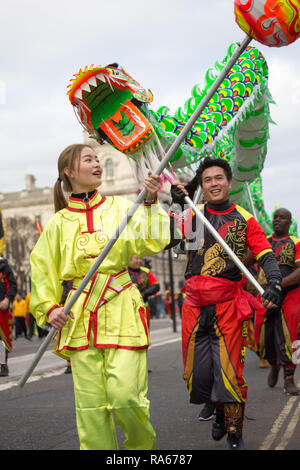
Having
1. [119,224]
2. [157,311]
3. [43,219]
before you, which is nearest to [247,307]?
[119,224]

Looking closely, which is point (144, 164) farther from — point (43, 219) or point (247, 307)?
point (43, 219)

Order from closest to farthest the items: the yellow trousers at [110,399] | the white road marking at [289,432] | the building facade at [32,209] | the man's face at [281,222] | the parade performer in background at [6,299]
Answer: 1. the yellow trousers at [110,399]
2. the white road marking at [289,432]
3. the man's face at [281,222]
4. the parade performer in background at [6,299]
5. the building facade at [32,209]

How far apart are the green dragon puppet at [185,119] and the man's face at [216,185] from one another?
0.69 meters

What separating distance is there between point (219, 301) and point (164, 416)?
5.73ft

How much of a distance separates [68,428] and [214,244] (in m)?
2.06

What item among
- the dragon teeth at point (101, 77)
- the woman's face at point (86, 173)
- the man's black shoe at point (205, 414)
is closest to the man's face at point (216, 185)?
the dragon teeth at point (101, 77)

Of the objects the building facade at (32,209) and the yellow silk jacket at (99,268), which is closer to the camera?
Result: the yellow silk jacket at (99,268)

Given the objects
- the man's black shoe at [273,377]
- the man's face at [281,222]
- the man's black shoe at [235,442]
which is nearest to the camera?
the man's black shoe at [235,442]

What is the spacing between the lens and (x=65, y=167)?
13.2ft

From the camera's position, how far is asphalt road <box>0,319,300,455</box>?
472cm

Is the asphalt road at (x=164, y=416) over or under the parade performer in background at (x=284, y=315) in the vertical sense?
under

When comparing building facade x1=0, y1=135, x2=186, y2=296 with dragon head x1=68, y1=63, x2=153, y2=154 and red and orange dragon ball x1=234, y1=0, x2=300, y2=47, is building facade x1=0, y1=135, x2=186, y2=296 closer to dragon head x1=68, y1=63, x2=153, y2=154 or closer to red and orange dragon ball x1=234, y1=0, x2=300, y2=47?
dragon head x1=68, y1=63, x2=153, y2=154

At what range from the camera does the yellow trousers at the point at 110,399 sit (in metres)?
3.45

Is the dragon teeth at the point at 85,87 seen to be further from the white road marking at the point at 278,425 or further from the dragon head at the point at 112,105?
the white road marking at the point at 278,425
